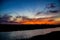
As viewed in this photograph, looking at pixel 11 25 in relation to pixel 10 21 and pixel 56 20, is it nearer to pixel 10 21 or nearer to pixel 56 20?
pixel 10 21

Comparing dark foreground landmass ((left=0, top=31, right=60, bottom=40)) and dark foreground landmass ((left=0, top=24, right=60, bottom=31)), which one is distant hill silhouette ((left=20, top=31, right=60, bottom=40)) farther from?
dark foreground landmass ((left=0, top=24, right=60, bottom=31))

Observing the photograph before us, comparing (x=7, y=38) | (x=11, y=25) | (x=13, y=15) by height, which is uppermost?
(x=13, y=15)

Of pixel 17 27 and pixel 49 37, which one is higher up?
pixel 17 27

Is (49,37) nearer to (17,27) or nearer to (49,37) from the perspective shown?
(49,37)

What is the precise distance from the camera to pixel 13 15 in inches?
81.7

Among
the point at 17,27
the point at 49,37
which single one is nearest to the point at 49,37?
the point at 49,37

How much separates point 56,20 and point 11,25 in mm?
641

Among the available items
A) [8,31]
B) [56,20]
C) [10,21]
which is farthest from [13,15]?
[56,20]

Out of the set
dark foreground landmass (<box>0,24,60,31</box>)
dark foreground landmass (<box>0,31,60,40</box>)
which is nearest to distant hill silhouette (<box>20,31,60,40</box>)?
dark foreground landmass (<box>0,31,60,40</box>)

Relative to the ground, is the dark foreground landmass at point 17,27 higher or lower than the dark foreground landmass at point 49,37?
higher

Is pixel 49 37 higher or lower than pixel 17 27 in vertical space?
lower

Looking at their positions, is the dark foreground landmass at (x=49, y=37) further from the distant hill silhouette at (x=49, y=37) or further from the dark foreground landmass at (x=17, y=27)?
the dark foreground landmass at (x=17, y=27)

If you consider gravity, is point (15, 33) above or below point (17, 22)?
below

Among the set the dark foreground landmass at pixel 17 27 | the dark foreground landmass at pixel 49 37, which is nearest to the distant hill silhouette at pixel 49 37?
the dark foreground landmass at pixel 49 37
